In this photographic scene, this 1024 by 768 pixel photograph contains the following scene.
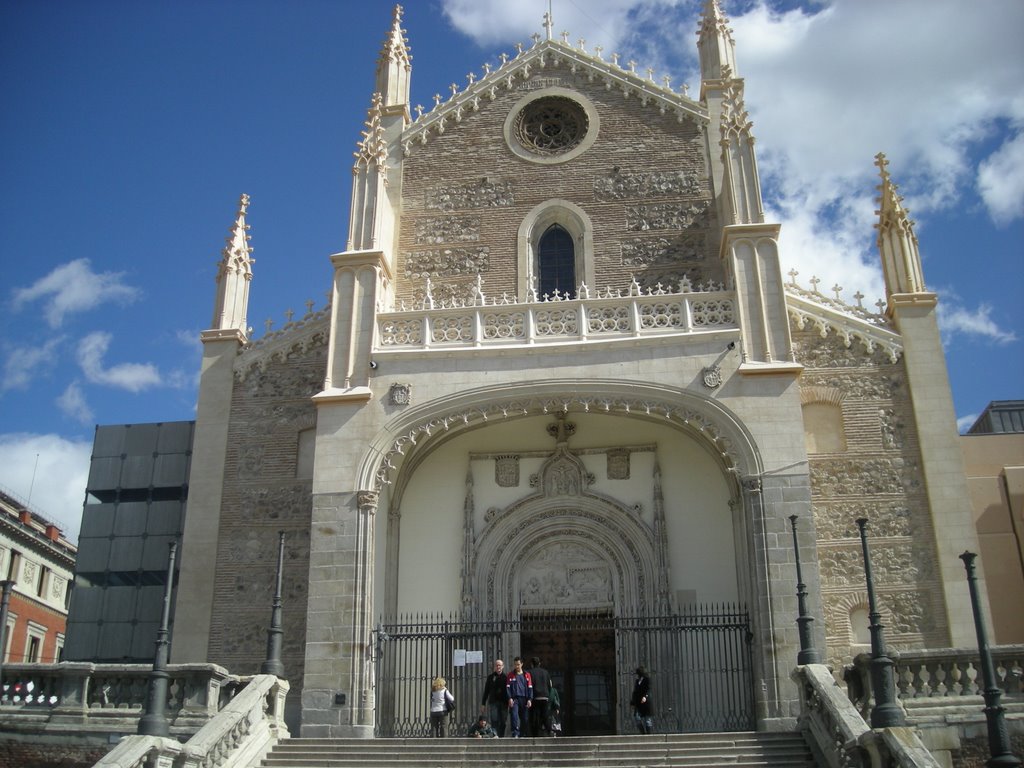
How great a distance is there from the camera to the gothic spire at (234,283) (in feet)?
73.3

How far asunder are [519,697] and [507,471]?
5561 mm

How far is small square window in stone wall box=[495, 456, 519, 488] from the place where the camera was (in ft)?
68.1

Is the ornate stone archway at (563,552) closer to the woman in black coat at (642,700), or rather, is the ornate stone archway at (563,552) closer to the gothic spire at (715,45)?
the woman in black coat at (642,700)

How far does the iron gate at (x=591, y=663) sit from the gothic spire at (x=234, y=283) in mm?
7437

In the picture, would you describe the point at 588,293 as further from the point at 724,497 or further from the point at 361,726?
the point at 361,726

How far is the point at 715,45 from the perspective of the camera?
2353 centimetres

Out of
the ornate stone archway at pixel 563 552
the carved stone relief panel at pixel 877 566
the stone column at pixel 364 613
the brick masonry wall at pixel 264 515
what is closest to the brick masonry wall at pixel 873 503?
the carved stone relief panel at pixel 877 566

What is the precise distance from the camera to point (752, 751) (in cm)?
1416

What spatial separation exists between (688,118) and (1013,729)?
47.2 ft

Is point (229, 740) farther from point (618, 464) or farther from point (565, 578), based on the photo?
point (618, 464)

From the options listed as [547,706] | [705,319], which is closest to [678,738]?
[547,706]

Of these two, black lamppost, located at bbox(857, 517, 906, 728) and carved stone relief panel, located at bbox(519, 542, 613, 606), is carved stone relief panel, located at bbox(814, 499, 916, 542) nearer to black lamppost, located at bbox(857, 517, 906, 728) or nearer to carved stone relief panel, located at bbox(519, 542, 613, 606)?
carved stone relief panel, located at bbox(519, 542, 613, 606)

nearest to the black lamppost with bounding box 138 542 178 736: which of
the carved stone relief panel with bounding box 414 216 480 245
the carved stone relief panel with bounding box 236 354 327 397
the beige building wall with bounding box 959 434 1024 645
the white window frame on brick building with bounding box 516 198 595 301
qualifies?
the carved stone relief panel with bounding box 236 354 327 397

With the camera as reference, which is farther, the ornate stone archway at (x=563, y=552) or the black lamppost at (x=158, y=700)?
the ornate stone archway at (x=563, y=552)
